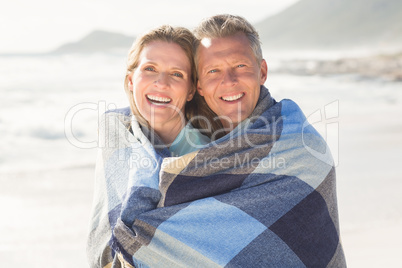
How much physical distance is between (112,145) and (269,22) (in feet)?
116

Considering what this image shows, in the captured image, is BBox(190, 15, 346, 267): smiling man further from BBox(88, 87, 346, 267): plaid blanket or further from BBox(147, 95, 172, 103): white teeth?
BBox(147, 95, 172, 103): white teeth

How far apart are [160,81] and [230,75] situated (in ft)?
1.10

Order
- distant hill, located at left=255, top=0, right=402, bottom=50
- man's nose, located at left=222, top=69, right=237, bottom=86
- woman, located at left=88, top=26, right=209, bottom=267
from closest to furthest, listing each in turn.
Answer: woman, located at left=88, top=26, right=209, bottom=267 < man's nose, located at left=222, top=69, right=237, bottom=86 < distant hill, located at left=255, top=0, right=402, bottom=50

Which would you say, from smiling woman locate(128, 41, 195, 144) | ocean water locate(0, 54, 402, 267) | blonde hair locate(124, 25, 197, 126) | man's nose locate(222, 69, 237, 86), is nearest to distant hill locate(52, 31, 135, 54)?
ocean water locate(0, 54, 402, 267)

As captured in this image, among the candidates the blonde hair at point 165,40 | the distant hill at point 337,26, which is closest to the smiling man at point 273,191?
the blonde hair at point 165,40

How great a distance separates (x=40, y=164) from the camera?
19.5 feet

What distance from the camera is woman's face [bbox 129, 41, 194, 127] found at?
2268 mm

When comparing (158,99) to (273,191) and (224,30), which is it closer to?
(224,30)

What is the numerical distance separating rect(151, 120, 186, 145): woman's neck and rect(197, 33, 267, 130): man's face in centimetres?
23

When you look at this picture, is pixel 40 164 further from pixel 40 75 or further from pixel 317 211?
pixel 40 75

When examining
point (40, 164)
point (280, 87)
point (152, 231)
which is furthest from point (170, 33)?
point (280, 87)

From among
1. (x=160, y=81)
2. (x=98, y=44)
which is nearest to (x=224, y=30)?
(x=160, y=81)

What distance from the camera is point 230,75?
7.43 feet

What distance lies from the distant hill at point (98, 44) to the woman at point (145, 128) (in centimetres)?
1452
